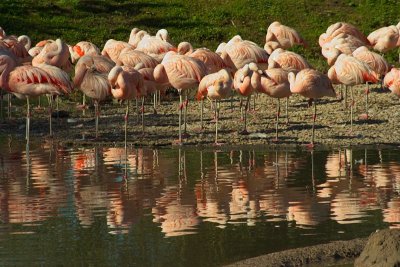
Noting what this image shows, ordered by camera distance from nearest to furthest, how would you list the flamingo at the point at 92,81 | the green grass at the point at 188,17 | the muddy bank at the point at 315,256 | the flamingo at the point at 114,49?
the muddy bank at the point at 315,256 < the flamingo at the point at 92,81 < the flamingo at the point at 114,49 < the green grass at the point at 188,17

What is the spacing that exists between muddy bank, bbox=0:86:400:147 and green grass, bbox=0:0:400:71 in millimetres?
5564

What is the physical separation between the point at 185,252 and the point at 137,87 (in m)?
7.17

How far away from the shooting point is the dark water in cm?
890

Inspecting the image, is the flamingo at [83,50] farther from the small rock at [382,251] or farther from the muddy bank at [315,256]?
the small rock at [382,251]

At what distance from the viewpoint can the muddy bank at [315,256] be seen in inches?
327

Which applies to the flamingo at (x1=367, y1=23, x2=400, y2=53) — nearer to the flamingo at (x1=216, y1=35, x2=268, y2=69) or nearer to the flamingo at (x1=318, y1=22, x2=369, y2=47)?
the flamingo at (x1=318, y1=22, x2=369, y2=47)

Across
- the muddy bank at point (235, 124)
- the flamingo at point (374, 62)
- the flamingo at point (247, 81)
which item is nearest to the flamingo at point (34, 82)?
the muddy bank at point (235, 124)

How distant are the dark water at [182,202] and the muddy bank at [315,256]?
0.26m

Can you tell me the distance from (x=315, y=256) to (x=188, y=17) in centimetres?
1825

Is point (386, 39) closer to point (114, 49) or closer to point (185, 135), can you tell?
point (114, 49)

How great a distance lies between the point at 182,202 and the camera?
428 inches

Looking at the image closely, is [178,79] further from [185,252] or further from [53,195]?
[185,252]

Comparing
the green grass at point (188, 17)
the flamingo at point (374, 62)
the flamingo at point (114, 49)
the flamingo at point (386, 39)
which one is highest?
the green grass at point (188, 17)

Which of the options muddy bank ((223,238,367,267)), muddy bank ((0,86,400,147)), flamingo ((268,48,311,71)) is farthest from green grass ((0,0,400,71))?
muddy bank ((223,238,367,267))
